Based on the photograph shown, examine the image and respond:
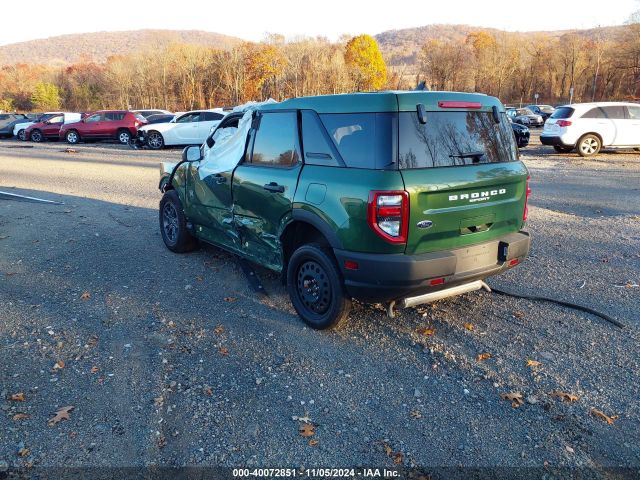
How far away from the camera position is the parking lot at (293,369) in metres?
3.02

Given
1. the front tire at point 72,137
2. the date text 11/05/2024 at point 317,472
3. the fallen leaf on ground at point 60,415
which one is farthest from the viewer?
the front tire at point 72,137

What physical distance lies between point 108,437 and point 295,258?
2056 millimetres

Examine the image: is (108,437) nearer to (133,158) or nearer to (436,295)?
(436,295)

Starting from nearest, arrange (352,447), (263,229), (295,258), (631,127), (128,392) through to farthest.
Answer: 1. (352,447)
2. (128,392)
3. (295,258)
4. (263,229)
5. (631,127)

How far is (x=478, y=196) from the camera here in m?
4.10

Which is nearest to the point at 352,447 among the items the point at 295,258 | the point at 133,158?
the point at 295,258

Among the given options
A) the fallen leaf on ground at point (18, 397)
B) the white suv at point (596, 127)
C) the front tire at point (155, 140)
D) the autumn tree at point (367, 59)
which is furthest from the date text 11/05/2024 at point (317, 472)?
the autumn tree at point (367, 59)

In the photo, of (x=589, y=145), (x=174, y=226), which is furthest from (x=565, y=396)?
(x=589, y=145)

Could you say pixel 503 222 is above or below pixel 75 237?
above

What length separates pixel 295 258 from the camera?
453 cm

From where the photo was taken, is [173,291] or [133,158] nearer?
[173,291]

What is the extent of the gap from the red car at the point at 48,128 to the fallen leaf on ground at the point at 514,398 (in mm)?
28924

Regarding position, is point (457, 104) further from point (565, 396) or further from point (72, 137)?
point (72, 137)

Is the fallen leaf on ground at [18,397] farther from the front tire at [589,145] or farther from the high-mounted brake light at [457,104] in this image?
the front tire at [589,145]
